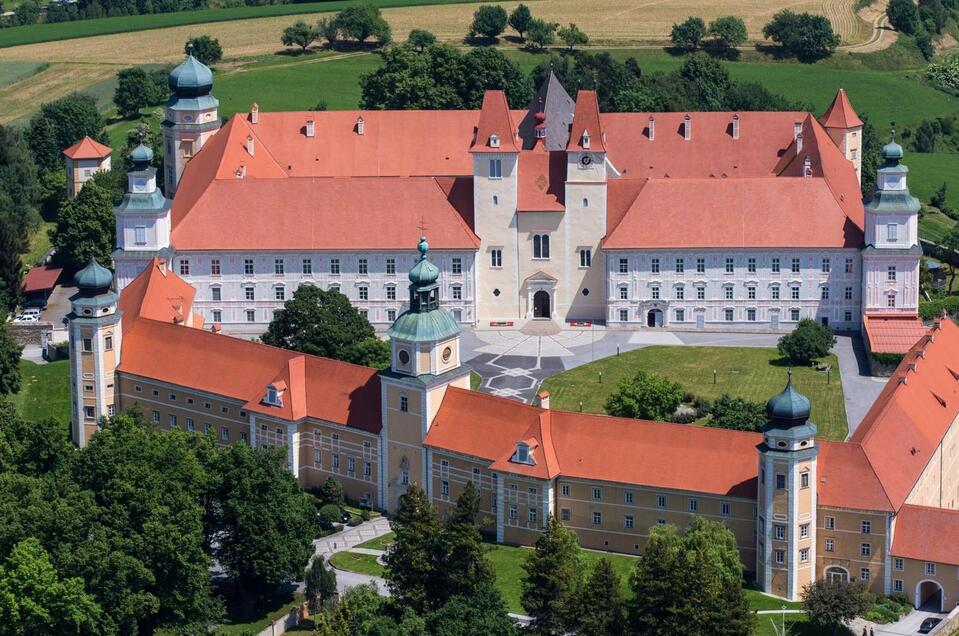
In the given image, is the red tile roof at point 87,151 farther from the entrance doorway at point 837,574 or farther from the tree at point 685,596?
the entrance doorway at point 837,574

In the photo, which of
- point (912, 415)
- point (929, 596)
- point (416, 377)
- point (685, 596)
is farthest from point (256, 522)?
point (912, 415)

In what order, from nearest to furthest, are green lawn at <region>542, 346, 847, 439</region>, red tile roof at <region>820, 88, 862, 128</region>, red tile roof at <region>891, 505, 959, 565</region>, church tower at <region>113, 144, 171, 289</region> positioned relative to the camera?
red tile roof at <region>891, 505, 959, 565</region> < green lawn at <region>542, 346, 847, 439</region> < church tower at <region>113, 144, 171, 289</region> < red tile roof at <region>820, 88, 862, 128</region>

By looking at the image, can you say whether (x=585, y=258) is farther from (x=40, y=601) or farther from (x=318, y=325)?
(x=40, y=601)

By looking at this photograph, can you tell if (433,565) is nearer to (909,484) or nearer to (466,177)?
(909,484)

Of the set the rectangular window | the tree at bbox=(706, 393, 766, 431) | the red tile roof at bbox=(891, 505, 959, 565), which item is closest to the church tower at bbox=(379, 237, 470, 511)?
the tree at bbox=(706, 393, 766, 431)

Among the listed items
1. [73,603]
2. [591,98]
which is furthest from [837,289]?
[73,603]

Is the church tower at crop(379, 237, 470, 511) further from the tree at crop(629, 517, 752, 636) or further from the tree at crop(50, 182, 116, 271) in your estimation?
the tree at crop(50, 182, 116, 271)
